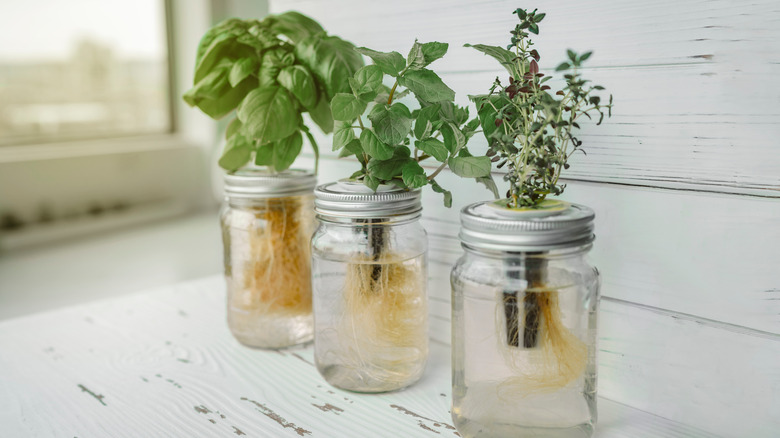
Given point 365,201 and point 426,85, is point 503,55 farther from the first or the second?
point 365,201

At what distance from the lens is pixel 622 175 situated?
0.61 m

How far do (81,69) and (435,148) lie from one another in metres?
2.04

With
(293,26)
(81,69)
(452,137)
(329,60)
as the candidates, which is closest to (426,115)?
(452,137)

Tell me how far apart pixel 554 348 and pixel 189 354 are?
1.60 feet

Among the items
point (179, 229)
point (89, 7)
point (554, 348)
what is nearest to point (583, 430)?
point (554, 348)

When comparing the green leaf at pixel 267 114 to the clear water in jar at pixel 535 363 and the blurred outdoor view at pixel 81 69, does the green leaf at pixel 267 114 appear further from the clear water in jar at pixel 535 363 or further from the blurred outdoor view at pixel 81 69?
the blurred outdoor view at pixel 81 69

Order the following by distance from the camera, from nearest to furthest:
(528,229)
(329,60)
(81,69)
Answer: (528,229), (329,60), (81,69)

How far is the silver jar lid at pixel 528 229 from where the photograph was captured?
20.1 inches

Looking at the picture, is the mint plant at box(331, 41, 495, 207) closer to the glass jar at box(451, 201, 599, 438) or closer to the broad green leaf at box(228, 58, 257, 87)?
the glass jar at box(451, 201, 599, 438)

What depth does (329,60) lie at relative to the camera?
724 mm

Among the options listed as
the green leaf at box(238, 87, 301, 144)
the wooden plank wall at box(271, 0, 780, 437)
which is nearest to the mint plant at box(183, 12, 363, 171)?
the green leaf at box(238, 87, 301, 144)

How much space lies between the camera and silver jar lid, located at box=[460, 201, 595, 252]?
1.68 feet

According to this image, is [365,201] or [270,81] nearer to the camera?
[365,201]

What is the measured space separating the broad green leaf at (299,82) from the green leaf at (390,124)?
0.14 m
